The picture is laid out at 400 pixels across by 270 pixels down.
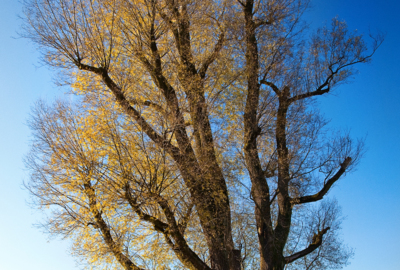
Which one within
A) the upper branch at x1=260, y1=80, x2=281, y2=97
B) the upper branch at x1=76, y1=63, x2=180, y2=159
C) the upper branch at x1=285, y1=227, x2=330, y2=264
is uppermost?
the upper branch at x1=260, y1=80, x2=281, y2=97

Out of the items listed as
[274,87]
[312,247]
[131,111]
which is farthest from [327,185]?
[131,111]

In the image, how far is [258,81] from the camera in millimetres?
11133

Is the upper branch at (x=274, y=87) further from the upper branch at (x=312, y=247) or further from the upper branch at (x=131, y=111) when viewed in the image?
the upper branch at (x=312, y=247)

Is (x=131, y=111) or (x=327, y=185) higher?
(x=327, y=185)

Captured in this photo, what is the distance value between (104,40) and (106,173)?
14.1 ft

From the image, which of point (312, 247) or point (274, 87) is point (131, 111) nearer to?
point (274, 87)

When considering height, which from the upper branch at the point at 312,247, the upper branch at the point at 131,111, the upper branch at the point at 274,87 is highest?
the upper branch at the point at 274,87

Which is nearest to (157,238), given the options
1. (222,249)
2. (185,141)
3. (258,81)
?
(222,249)

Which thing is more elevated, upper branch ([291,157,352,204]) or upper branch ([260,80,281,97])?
upper branch ([260,80,281,97])

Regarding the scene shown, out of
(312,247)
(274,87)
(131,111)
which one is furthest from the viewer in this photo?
(274,87)

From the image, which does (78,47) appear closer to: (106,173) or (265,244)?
(106,173)

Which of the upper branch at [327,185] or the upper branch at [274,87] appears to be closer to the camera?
the upper branch at [327,185]

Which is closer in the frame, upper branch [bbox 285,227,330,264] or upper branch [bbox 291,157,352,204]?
upper branch [bbox 285,227,330,264]

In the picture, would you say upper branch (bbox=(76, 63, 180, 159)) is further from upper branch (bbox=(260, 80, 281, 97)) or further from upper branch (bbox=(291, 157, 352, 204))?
upper branch (bbox=(291, 157, 352, 204))
